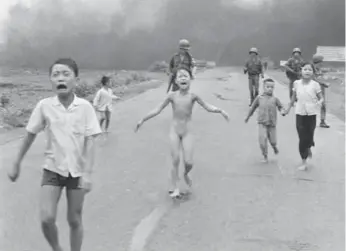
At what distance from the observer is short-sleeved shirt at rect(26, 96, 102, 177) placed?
4.61 metres

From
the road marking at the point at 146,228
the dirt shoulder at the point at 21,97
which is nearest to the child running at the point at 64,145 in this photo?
the road marking at the point at 146,228

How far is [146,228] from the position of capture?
5977mm

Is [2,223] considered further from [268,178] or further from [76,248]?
[268,178]

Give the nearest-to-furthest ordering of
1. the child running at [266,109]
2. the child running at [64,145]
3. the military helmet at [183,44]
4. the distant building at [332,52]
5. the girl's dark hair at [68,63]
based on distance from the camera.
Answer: the child running at [64,145] → the girl's dark hair at [68,63] → the child running at [266,109] → the military helmet at [183,44] → the distant building at [332,52]

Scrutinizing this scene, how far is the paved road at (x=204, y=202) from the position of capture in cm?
562

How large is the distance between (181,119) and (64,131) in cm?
284

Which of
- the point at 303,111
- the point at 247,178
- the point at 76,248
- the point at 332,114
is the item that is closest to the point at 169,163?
the point at 247,178

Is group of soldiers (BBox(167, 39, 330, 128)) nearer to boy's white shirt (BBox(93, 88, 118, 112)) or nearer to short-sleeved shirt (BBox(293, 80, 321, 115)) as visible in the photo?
boy's white shirt (BBox(93, 88, 118, 112))

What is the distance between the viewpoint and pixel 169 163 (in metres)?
9.34

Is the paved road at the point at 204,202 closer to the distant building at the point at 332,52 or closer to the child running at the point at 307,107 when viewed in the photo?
the child running at the point at 307,107

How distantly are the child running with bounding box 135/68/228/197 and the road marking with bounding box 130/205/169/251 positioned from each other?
25.4 inches

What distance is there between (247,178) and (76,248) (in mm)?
3963

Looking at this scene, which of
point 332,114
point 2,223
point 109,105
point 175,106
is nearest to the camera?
point 2,223

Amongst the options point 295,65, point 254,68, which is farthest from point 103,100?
point 254,68
